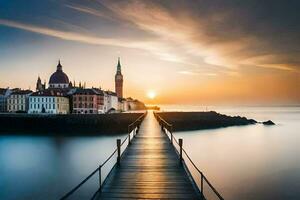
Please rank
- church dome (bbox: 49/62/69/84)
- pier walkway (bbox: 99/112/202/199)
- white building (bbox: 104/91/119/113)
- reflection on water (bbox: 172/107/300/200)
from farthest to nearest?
church dome (bbox: 49/62/69/84)
white building (bbox: 104/91/119/113)
reflection on water (bbox: 172/107/300/200)
pier walkway (bbox: 99/112/202/199)

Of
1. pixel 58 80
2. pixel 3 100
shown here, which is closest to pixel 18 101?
pixel 3 100

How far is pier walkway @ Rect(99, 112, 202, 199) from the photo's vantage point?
8.74 metres

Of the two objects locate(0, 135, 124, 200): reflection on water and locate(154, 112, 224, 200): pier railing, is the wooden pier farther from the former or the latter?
locate(0, 135, 124, 200): reflection on water

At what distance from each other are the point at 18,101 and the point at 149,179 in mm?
119987

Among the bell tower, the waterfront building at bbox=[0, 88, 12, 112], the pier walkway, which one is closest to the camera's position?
the pier walkway

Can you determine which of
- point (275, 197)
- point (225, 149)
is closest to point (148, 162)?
point (275, 197)

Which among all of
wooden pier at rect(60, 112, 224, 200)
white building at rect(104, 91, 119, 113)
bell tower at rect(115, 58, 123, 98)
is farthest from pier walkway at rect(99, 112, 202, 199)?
bell tower at rect(115, 58, 123, 98)

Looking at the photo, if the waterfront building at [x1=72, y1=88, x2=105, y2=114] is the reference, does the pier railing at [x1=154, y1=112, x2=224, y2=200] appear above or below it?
below

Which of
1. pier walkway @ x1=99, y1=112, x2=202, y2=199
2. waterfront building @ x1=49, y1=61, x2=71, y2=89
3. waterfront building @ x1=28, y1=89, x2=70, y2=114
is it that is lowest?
pier walkway @ x1=99, y1=112, x2=202, y2=199

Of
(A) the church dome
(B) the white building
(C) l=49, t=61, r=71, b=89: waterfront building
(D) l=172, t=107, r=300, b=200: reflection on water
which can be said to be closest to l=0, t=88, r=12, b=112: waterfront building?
(C) l=49, t=61, r=71, b=89: waterfront building

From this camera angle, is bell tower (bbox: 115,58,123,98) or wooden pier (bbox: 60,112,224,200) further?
bell tower (bbox: 115,58,123,98)

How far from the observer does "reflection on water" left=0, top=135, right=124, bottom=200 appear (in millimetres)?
20719

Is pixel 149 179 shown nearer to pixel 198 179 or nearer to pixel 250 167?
pixel 198 179

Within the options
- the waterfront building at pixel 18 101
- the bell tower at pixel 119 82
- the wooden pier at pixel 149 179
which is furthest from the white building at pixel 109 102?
the wooden pier at pixel 149 179
